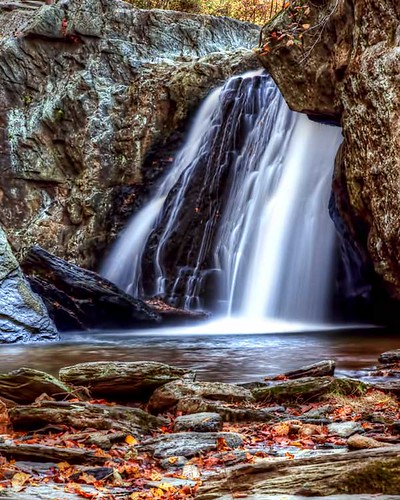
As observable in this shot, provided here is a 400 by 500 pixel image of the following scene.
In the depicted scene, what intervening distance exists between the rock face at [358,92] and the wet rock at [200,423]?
609 cm

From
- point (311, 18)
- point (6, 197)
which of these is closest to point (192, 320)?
point (311, 18)

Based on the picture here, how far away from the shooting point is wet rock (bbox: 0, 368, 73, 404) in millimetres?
4898

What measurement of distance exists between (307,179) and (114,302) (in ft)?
16.6

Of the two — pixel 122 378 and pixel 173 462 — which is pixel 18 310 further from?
pixel 173 462

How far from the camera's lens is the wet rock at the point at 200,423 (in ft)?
13.3

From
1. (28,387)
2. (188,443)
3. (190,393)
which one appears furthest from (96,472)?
(28,387)

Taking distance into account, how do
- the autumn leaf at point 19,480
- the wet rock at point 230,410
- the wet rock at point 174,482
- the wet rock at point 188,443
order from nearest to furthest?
1. the autumn leaf at point 19,480
2. the wet rock at point 174,482
3. the wet rock at point 188,443
4. the wet rock at point 230,410

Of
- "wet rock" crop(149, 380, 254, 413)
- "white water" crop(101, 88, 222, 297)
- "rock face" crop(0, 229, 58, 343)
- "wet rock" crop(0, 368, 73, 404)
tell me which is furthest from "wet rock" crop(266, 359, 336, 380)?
"white water" crop(101, 88, 222, 297)

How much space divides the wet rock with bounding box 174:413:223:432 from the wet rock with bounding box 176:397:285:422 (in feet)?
0.69

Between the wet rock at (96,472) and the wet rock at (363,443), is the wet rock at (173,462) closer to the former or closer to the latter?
the wet rock at (96,472)

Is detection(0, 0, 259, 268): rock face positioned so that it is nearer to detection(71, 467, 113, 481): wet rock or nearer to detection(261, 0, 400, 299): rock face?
detection(261, 0, 400, 299): rock face

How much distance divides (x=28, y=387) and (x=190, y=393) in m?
1.29

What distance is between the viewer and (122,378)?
5.27 metres

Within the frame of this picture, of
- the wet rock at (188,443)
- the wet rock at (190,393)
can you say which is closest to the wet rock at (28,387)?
the wet rock at (190,393)
